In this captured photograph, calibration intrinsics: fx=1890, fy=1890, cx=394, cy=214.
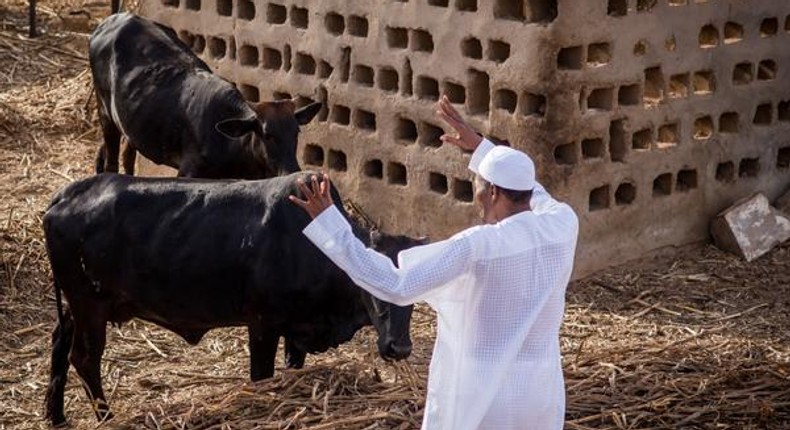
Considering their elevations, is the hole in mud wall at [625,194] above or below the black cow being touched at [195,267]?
below

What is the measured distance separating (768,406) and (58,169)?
283 inches

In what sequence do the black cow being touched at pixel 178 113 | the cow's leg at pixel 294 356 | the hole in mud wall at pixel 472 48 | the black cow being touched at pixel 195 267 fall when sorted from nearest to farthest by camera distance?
the black cow being touched at pixel 195 267 → the cow's leg at pixel 294 356 → the black cow being touched at pixel 178 113 → the hole in mud wall at pixel 472 48

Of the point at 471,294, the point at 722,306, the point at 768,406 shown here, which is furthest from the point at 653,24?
the point at 471,294

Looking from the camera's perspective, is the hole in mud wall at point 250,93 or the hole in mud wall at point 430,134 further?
the hole in mud wall at point 250,93

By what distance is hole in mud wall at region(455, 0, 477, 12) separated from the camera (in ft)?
36.4

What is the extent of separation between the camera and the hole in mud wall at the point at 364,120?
11.9m

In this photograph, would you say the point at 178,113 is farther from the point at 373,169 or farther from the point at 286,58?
the point at 373,169

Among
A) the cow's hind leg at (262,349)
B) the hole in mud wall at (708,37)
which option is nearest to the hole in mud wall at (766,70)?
the hole in mud wall at (708,37)

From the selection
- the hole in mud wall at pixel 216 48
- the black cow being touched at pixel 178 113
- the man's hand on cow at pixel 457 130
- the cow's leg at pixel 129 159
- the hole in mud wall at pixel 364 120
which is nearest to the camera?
the man's hand on cow at pixel 457 130

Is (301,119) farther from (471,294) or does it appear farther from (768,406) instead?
(471,294)

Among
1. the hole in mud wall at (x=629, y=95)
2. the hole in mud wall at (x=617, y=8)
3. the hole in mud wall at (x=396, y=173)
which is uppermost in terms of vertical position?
the hole in mud wall at (x=617, y=8)

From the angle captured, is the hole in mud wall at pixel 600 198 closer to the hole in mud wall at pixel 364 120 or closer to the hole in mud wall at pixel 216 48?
the hole in mud wall at pixel 364 120

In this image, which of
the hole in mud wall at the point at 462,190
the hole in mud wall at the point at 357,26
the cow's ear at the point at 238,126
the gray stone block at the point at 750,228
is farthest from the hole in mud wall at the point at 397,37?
the gray stone block at the point at 750,228

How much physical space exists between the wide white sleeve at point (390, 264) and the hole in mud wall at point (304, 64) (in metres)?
5.86
